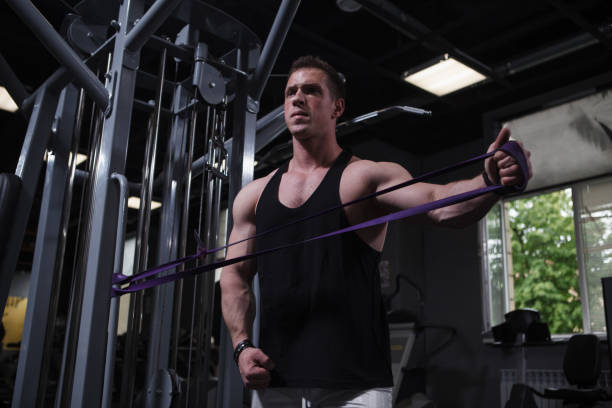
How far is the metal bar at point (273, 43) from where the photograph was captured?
1.73m

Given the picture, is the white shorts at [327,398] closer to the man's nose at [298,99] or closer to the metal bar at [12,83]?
the man's nose at [298,99]

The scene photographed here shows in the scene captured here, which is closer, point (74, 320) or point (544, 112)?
point (74, 320)

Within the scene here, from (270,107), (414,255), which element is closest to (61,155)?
(270,107)

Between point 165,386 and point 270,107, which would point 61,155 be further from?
point 270,107

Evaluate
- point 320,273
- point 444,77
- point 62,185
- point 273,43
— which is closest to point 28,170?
point 62,185

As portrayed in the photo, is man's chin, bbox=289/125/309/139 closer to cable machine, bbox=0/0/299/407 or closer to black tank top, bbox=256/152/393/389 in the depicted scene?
black tank top, bbox=256/152/393/389

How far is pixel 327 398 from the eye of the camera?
117cm

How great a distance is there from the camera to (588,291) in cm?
529

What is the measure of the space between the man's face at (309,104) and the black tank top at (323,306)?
0.15m

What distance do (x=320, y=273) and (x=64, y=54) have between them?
3.25 ft

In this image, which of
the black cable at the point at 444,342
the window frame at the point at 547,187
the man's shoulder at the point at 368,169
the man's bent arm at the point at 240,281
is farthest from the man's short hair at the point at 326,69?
the black cable at the point at 444,342

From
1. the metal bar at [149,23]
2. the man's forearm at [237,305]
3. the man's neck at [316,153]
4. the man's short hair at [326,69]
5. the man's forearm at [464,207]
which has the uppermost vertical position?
the metal bar at [149,23]

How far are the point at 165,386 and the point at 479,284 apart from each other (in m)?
5.03

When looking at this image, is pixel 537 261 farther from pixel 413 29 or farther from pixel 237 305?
pixel 237 305
